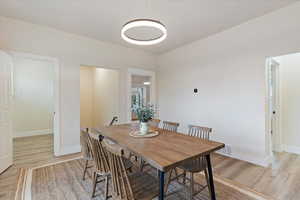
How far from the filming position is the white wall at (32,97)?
4891 millimetres

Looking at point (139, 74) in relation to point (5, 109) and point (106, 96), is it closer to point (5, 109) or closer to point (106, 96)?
point (106, 96)

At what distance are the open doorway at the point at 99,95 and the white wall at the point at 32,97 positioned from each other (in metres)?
1.17

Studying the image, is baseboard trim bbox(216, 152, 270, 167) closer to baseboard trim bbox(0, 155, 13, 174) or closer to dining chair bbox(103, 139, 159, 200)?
dining chair bbox(103, 139, 159, 200)

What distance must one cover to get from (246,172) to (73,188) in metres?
2.84

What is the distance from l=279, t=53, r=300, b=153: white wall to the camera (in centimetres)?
336

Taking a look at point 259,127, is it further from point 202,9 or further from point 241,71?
point 202,9

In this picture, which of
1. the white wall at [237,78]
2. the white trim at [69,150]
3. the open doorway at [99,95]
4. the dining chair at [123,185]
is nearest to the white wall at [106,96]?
the open doorway at [99,95]

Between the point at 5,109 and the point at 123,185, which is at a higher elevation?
the point at 5,109

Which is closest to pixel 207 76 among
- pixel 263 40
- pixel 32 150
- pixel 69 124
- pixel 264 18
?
pixel 263 40

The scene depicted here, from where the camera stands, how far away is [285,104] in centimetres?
353

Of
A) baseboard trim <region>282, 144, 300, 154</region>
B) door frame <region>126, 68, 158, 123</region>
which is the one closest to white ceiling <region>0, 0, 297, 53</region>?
door frame <region>126, 68, 158, 123</region>

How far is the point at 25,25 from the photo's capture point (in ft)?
9.97

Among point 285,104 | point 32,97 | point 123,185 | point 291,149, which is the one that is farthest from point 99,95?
point 291,149

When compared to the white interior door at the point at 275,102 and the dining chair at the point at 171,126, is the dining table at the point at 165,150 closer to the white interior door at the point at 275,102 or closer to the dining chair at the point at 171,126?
the dining chair at the point at 171,126
